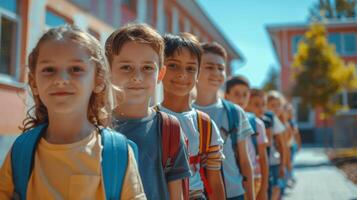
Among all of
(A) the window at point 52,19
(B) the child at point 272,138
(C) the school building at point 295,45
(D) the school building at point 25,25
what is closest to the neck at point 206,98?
(B) the child at point 272,138

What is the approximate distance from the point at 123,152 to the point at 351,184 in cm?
1120

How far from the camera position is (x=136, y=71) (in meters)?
2.14

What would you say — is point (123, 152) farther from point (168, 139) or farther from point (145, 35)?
point (145, 35)

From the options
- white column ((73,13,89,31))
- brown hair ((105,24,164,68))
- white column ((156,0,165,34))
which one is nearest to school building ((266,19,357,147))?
white column ((156,0,165,34))

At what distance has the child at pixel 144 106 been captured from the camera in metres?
1.98

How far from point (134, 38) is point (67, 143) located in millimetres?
635

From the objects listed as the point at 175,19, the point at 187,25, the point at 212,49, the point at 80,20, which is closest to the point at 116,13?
the point at 80,20

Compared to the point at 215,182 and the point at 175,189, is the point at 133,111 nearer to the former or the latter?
the point at 175,189

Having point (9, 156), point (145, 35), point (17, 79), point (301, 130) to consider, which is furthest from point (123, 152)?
point (301, 130)

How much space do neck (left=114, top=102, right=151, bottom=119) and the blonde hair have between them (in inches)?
6.7

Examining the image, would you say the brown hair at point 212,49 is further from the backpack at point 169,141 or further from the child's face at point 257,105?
the child's face at point 257,105

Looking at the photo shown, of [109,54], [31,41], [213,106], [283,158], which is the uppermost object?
[31,41]

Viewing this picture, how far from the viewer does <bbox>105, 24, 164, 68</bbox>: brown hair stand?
2.16m

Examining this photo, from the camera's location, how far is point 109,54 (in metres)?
2.24
